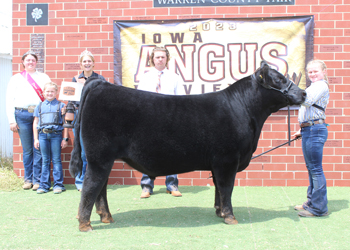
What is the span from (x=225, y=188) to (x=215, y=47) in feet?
9.01

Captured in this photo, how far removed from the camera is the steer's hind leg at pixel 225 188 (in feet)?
11.1

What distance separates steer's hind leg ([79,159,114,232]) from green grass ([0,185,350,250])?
149mm

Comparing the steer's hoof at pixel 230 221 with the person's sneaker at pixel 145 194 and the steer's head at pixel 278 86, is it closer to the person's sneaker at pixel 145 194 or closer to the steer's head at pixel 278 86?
the steer's head at pixel 278 86

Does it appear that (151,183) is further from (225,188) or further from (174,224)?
(225,188)

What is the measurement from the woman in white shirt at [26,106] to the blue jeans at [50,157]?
199 millimetres

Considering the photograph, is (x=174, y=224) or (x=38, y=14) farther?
(x=38, y=14)

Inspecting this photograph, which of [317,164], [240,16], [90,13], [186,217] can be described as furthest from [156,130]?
[90,13]

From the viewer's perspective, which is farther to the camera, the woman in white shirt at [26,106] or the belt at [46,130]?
the woman in white shirt at [26,106]

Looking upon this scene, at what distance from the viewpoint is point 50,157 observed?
16.8 ft

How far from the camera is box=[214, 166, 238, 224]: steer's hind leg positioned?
339 cm

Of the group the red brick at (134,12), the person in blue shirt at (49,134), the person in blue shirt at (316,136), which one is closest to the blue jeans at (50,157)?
the person in blue shirt at (49,134)

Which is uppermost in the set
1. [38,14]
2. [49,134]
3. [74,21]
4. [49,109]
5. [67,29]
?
[38,14]

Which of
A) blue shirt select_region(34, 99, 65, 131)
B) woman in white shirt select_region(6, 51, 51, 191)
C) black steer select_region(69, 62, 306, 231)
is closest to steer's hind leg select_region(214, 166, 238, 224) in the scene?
black steer select_region(69, 62, 306, 231)

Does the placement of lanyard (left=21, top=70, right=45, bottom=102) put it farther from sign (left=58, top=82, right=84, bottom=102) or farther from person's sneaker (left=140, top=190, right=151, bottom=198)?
person's sneaker (left=140, top=190, right=151, bottom=198)
